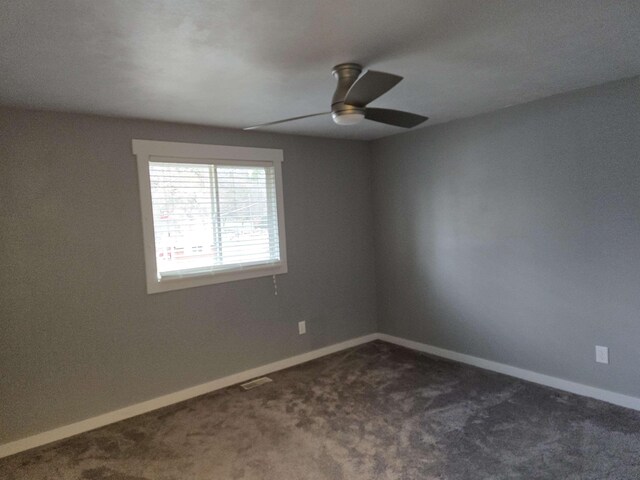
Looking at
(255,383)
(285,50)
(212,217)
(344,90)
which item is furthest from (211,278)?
(285,50)

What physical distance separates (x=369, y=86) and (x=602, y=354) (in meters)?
2.59

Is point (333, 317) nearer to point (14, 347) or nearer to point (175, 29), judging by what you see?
point (14, 347)

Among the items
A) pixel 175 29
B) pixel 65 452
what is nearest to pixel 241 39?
pixel 175 29

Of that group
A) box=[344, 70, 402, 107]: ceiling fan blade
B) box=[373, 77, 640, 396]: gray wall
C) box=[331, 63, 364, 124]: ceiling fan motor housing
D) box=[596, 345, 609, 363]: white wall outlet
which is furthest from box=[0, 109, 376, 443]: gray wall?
box=[596, 345, 609, 363]: white wall outlet

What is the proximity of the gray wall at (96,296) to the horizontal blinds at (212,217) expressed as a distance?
166 millimetres

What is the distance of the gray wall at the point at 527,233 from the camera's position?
2.89 metres

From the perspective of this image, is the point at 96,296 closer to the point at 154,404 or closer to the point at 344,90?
the point at 154,404

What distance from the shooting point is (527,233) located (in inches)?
133

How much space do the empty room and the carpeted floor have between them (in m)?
0.02

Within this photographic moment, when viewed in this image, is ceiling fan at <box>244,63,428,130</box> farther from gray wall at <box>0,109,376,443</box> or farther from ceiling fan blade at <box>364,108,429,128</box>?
gray wall at <box>0,109,376,443</box>

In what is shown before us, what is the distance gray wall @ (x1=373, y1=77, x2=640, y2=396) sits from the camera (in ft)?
9.49

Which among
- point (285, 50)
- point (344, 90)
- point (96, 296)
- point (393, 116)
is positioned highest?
point (285, 50)

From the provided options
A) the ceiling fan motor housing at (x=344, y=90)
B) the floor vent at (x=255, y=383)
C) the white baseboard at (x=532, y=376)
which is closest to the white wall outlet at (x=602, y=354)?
the white baseboard at (x=532, y=376)

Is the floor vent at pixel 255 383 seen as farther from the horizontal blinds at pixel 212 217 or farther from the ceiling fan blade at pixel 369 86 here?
the ceiling fan blade at pixel 369 86
